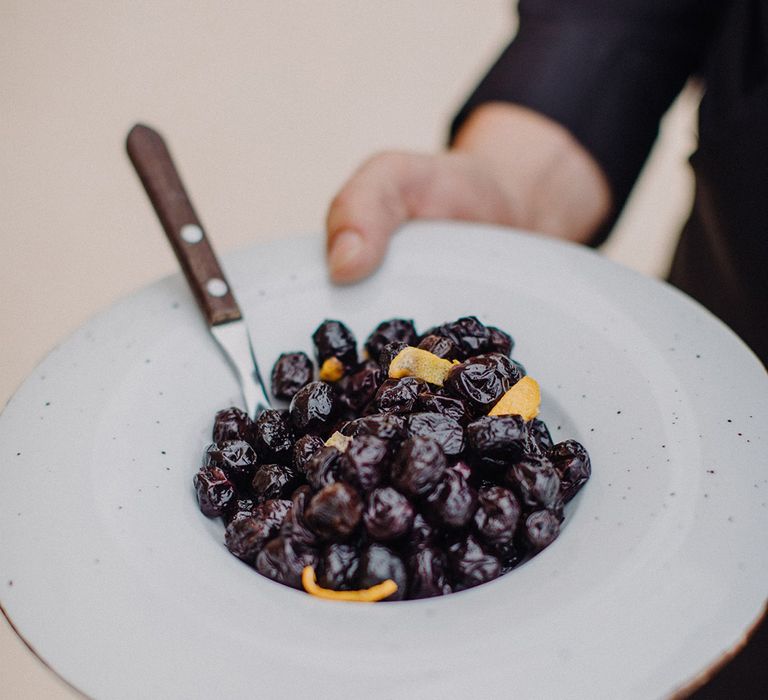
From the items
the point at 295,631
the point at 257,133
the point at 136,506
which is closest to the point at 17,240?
the point at 257,133

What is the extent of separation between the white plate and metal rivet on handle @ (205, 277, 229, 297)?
0.23 feet

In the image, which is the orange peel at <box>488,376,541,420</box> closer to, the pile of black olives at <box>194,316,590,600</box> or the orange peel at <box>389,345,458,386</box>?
the pile of black olives at <box>194,316,590,600</box>

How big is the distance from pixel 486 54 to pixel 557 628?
13.2ft

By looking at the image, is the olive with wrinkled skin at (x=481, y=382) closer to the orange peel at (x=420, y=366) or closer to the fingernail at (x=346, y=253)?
the orange peel at (x=420, y=366)

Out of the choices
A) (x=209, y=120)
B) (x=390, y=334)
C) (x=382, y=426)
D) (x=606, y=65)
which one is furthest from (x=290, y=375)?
(x=209, y=120)

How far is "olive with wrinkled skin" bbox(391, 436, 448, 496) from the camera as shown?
113cm

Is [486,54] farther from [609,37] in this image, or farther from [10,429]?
[10,429]

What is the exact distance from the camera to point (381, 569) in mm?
1092

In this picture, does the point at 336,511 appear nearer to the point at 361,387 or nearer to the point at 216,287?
the point at 361,387

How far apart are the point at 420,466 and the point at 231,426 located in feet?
1.25

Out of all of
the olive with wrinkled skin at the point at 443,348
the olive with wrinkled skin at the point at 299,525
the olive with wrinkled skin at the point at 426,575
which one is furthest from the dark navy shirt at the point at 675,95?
the olive with wrinkled skin at the point at 299,525

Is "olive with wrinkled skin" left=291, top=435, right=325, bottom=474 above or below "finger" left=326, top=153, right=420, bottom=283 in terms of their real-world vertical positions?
below

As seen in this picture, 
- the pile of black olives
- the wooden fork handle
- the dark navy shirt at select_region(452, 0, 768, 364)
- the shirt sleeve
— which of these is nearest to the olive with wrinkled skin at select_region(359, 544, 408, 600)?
the pile of black olives

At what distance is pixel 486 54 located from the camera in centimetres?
441
